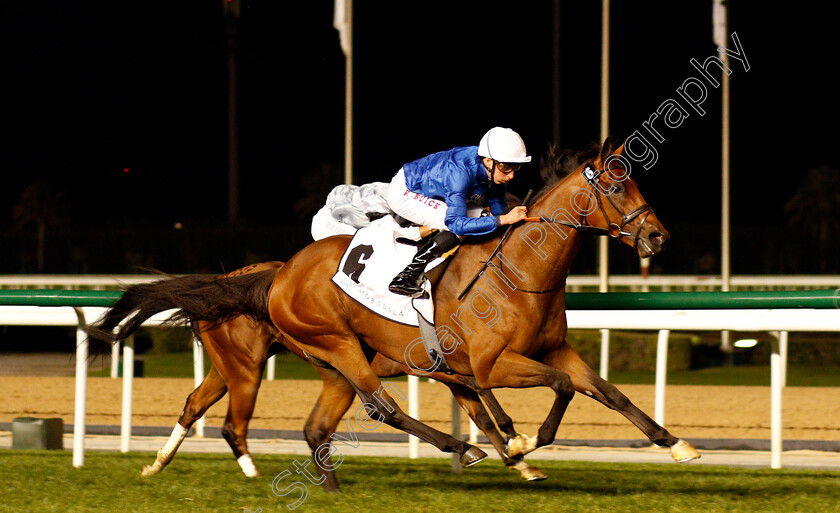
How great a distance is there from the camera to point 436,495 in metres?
3.75

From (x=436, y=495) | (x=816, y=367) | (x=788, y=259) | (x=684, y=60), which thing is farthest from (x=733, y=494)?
(x=684, y=60)

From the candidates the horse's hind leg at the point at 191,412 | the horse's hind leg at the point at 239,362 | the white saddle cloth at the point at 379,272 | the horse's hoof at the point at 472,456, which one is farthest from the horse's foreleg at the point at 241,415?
the horse's hoof at the point at 472,456

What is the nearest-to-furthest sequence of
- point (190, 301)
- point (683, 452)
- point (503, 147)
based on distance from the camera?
point (683, 452) < point (503, 147) < point (190, 301)

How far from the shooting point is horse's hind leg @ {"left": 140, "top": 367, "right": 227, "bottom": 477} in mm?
4227

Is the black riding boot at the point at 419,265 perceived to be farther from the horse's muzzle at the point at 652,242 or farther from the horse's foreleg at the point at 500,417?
the horse's muzzle at the point at 652,242

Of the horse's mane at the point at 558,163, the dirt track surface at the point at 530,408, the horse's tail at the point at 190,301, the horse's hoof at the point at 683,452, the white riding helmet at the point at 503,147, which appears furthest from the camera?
the dirt track surface at the point at 530,408

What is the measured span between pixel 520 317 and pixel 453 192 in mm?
509

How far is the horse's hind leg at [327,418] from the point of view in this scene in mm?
3926

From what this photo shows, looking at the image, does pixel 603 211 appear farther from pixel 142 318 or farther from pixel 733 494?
pixel 142 318

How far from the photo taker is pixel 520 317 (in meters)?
3.67

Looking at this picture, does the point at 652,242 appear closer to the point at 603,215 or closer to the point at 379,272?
the point at 603,215

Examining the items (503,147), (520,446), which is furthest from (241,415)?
(503,147)

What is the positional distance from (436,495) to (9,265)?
911 inches

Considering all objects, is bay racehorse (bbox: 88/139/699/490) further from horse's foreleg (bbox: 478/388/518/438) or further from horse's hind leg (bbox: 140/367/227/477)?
horse's hind leg (bbox: 140/367/227/477)
